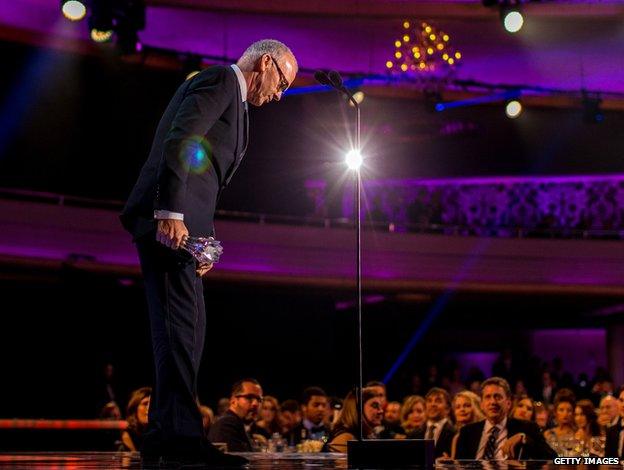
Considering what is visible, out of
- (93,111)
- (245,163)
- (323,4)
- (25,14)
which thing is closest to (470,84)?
(323,4)

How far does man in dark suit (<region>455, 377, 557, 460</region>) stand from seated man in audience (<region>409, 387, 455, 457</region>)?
45cm

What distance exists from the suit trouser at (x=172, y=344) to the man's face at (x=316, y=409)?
5432 millimetres

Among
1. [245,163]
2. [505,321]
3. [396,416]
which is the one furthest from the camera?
[505,321]

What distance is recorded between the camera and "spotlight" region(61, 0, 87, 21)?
28.8 feet

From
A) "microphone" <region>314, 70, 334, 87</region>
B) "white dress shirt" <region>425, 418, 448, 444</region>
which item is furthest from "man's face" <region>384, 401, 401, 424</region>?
"microphone" <region>314, 70, 334, 87</region>

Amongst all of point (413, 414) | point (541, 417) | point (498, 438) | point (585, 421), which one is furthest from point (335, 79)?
point (541, 417)

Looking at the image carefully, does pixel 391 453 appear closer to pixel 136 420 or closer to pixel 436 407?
pixel 136 420

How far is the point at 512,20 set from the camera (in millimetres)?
9609

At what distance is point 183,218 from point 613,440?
13.3 feet

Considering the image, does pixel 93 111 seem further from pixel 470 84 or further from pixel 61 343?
pixel 470 84

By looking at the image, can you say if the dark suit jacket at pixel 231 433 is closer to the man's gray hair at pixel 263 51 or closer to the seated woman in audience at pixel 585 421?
the seated woman in audience at pixel 585 421

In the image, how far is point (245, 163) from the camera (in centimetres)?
1320

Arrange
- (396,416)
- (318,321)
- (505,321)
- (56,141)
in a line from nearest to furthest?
1. (396,416)
2. (56,141)
3. (318,321)
4. (505,321)

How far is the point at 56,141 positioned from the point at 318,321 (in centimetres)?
490
